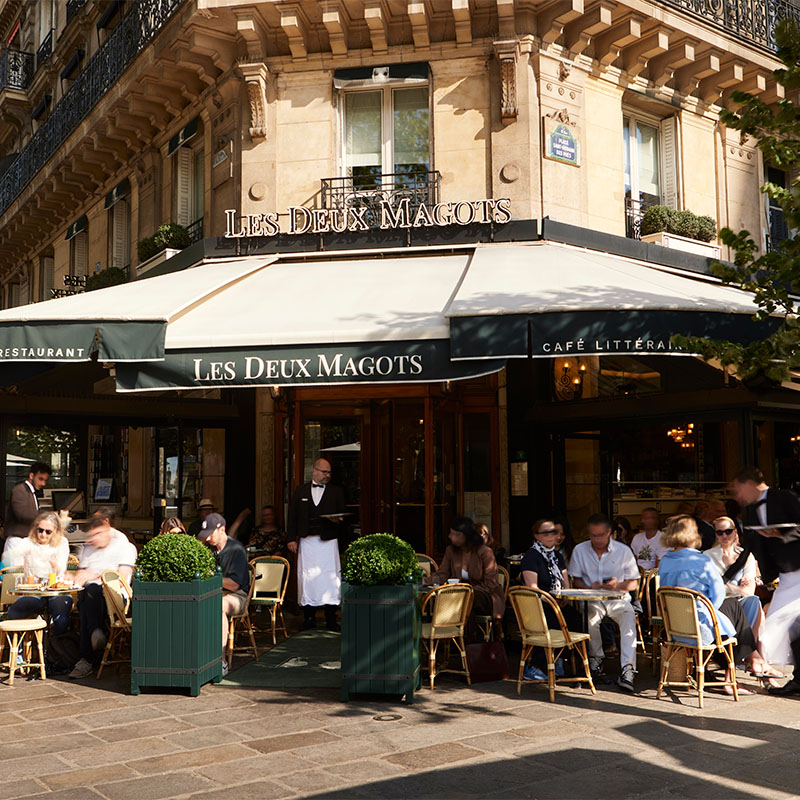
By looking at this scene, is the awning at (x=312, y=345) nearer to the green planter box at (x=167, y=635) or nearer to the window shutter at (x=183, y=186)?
the green planter box at (x=167, y=635)

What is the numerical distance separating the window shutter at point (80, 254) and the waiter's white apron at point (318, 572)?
32.6 feet

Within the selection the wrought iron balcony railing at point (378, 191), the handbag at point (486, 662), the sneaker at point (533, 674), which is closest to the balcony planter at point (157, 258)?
the wrought iron balcony railing at point (378, 191)

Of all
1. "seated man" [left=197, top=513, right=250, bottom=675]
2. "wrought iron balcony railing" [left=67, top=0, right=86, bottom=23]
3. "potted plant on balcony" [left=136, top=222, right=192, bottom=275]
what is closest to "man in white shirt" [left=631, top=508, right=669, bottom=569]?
"seated man" [left=197, top=513, right=250, bottom=675]

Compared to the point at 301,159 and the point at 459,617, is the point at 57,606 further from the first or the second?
the point at 301,159

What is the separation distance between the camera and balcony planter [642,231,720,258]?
12.1 meters

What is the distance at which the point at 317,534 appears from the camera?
1044cm

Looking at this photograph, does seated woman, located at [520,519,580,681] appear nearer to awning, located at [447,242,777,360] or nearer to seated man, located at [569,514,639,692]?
seated man, located at [569,514,639,692]

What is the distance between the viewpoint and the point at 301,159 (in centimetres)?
1194

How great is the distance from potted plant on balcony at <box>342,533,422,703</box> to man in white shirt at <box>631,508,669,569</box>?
3.88 m

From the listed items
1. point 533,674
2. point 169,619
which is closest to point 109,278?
point 169,619

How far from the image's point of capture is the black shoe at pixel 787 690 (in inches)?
279

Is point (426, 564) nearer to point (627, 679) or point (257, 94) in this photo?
point (627, 679)

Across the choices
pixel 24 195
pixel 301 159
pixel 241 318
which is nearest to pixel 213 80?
pixel 301 159

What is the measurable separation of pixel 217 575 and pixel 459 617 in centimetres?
205
